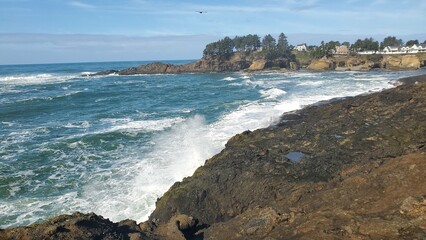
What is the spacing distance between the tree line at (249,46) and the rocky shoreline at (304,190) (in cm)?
9435

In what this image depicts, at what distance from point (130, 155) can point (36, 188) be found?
5269mm

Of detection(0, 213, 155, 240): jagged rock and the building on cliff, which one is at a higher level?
the building on cliff

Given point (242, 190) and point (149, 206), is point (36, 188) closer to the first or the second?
point (149, 206)

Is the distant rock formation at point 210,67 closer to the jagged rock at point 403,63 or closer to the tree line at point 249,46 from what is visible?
the tree line at point 249,46

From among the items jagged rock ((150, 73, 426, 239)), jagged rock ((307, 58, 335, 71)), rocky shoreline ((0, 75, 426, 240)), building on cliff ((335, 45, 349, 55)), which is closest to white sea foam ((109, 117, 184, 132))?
jagged rock ((150, 73, 426, 239))

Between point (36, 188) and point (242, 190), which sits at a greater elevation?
point (242, 190)

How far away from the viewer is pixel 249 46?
5364 inches

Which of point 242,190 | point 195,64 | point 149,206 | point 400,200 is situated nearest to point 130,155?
point 149,206

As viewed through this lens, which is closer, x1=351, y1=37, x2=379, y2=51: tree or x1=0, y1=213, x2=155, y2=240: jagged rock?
x1=0, y1=213, x2=155, y2=240: jagged rock

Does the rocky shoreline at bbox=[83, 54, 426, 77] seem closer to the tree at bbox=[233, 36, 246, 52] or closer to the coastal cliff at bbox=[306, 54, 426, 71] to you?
the coastal cliff at bbox=[306, 54, 426, 71]

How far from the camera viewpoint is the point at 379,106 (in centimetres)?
2016

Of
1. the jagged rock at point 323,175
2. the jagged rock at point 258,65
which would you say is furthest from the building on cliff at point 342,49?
the jagged rock at point 323,175

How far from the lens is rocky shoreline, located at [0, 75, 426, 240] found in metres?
7.26

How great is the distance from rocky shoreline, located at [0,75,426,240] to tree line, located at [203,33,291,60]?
94348 millimetres
